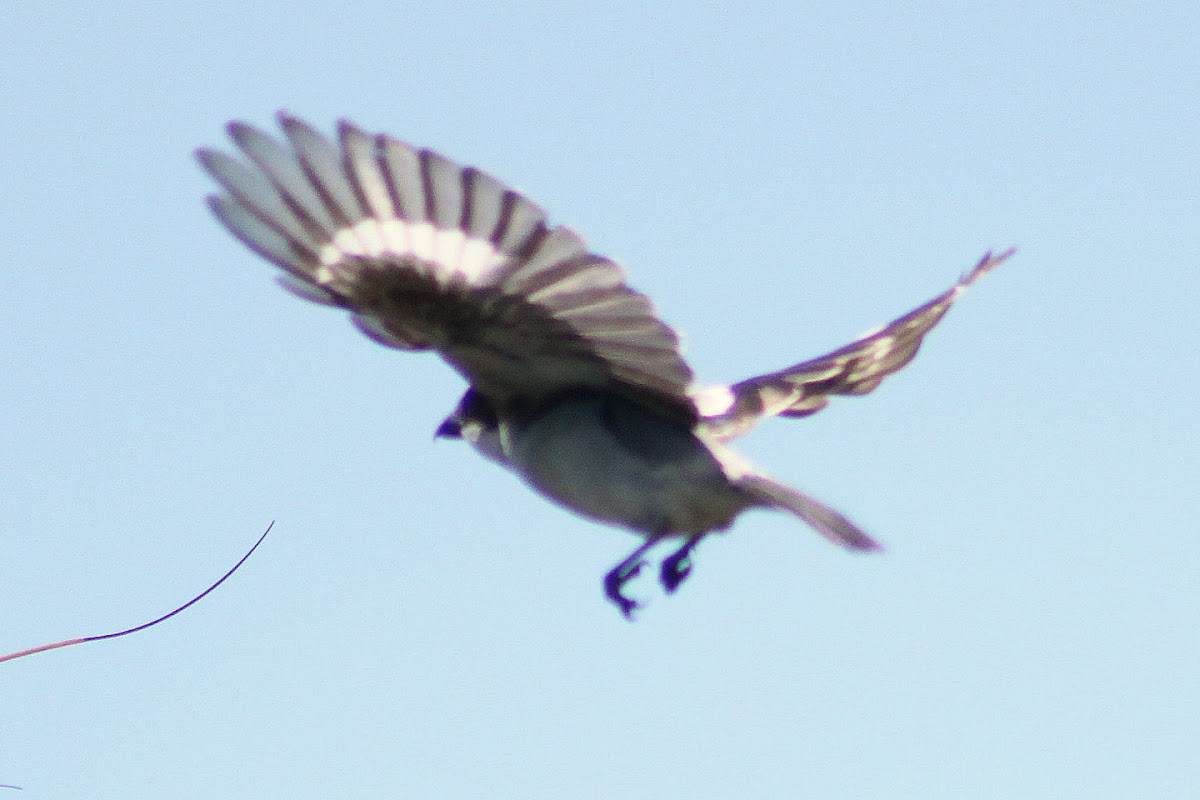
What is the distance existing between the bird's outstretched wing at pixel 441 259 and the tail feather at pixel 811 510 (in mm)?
257

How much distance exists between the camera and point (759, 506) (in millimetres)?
3523

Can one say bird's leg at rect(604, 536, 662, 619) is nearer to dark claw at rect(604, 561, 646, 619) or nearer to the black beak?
dark claw at rect(604, 561, 646, 619)

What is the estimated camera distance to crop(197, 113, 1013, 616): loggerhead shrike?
3123 millimetres

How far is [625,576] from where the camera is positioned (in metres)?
3.37

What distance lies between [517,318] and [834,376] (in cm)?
111

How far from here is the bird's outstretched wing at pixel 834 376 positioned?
381cm

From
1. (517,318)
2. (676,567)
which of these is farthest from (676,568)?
(517,318)

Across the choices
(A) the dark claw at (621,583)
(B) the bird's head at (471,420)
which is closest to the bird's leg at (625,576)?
(A) the dark claw at (621,583)

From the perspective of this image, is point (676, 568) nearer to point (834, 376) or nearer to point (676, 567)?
point (676, 567)

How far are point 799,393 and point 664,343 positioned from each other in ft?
3.05

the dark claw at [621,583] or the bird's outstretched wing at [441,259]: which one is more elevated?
the bird's outstretched wing at [441,259]

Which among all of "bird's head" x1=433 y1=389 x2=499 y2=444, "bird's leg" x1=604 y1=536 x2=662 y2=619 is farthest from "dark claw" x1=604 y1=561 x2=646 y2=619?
"bird's head" x1=433 y1=389 x2=499 y2=444

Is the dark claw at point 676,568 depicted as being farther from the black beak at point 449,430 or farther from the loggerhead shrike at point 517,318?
the black beak at point 449,430

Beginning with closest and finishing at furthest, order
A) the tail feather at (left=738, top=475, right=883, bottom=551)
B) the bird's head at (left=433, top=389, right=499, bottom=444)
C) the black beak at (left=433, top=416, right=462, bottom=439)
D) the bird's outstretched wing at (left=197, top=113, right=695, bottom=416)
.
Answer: the bird's outstretched wing at (left=197, top=113, right=695, bottom=416) < the tail feather at (left=738, top=475, right=883, bottom=551) < the bird's head at (left=433, top=389, right=499, bottom=444) < the black beak at (left=433, top=416, right=462, bottom=439)
